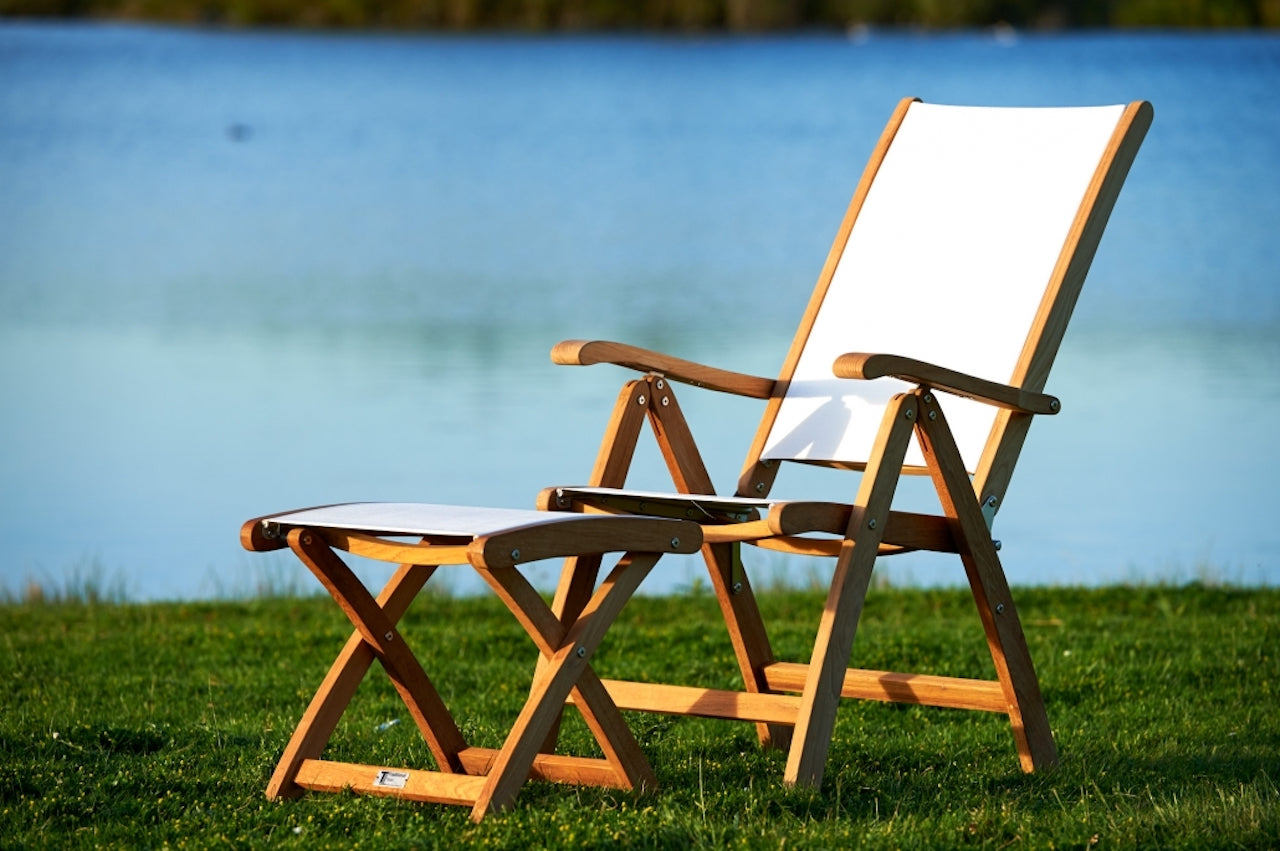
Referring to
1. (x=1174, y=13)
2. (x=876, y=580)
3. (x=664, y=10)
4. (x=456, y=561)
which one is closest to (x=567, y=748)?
(x=456, y=561)

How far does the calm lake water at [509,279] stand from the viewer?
376 inches

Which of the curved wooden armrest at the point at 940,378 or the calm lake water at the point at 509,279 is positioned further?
the calm lake water at the point at 509,279

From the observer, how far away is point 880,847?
2934 mm

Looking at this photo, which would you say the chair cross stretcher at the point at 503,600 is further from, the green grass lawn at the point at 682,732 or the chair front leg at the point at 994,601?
the chair front leg at the point at 994,601

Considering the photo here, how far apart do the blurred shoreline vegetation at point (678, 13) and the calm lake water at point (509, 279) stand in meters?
0.64

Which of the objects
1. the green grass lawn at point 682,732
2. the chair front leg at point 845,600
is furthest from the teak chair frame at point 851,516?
the green grass lawn at point 682,732

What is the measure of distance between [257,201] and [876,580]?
813 inches

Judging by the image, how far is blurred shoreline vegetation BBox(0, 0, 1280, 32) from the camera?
35.0 m

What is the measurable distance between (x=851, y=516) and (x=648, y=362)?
26.1 inches

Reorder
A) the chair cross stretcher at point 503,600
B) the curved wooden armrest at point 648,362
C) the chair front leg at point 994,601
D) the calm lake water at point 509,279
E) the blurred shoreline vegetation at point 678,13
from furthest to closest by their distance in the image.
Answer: the blurred shoreline vegetation at point 678,13, the calm lake water at point 509,279, the curved wooden armrest at point 648,362, the chair front leg at point 994,601, the chair cross stretcher at point 503,600

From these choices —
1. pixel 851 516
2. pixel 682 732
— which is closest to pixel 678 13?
pixel 682 732

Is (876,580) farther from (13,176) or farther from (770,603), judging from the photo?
(13,176)

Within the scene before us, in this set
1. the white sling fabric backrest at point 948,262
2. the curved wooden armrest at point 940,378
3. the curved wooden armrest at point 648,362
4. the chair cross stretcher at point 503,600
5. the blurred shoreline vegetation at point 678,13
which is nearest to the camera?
the chair cross stretcher at point 503,600

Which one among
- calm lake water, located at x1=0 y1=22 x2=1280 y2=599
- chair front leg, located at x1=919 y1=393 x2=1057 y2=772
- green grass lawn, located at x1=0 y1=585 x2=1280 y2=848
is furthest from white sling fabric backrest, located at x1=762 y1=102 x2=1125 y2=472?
calm lake water, located at x1=0 y1=22 x2=1280 y2=599
